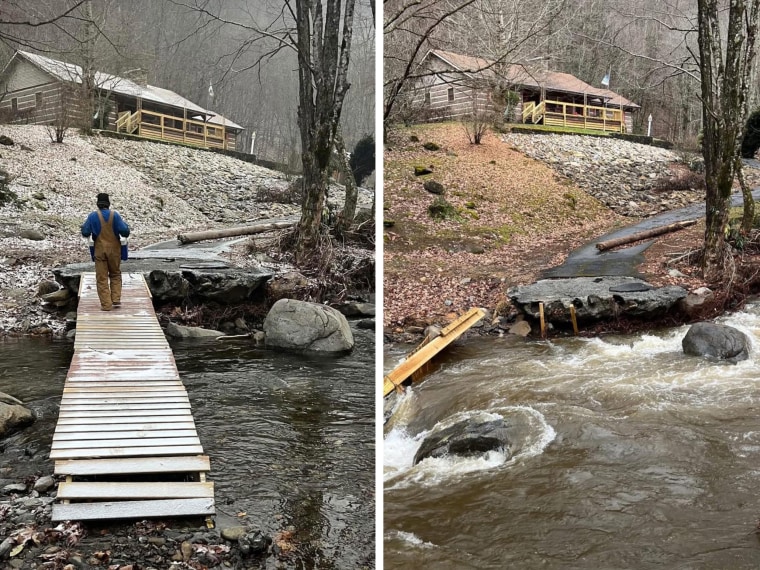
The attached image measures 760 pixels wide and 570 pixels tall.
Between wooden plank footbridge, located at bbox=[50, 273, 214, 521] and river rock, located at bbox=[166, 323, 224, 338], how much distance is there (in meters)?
0.19

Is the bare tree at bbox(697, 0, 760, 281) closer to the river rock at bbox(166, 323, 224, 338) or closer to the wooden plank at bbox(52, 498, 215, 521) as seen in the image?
the river rock at bbox(166, 323, 224, 338)

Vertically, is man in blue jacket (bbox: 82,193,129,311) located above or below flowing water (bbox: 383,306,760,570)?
above

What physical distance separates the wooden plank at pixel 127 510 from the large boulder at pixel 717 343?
403cm

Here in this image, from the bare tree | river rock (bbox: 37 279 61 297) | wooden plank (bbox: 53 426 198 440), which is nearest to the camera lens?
wooden plank (bbox: 53 426 198 440)

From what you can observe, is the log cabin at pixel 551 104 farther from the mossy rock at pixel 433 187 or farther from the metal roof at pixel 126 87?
the metal roof at pixel 126 87

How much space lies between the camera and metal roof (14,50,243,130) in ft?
10.5

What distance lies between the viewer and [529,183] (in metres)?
11.6

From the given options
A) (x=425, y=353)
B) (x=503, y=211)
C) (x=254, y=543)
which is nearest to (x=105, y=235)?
(x=254, y=543)

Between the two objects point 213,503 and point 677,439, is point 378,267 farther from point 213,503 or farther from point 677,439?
point 677,439

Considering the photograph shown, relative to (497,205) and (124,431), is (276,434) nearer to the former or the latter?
(124,431)

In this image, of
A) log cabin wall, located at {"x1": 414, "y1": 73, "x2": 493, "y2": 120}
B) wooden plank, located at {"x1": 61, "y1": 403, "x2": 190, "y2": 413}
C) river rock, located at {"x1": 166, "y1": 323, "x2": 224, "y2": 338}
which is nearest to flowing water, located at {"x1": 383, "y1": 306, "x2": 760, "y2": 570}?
wooden plank, located at {"x1": 61, "y1": 403, "x2": 190, "y2": 413}

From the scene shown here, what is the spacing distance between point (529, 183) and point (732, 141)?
502 cm

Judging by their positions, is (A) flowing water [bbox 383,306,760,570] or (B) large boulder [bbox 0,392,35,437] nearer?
(A) flowing water [bbox 383,306,760,570]

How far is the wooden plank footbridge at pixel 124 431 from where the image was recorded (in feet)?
6.97
